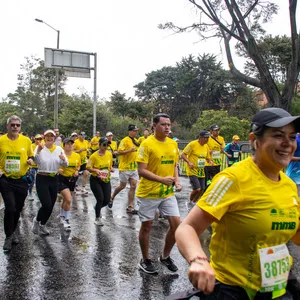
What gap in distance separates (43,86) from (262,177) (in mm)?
49704

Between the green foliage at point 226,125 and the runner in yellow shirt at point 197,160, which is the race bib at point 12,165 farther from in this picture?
the green foliage at point 226,125

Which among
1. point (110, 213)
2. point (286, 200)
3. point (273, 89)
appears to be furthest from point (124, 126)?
point (286, 200)

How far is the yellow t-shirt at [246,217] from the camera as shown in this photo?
6.70 ft

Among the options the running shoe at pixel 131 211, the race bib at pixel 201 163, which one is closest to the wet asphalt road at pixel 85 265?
the running shoe at pixel 131 211

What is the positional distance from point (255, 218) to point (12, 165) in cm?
492

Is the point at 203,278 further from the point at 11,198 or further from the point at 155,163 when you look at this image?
the point at 11,198

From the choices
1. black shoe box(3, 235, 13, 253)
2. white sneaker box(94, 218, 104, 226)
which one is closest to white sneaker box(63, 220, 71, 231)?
white sneaker box(94, 218, 104, 226)

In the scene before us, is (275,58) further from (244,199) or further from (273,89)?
(244,199)

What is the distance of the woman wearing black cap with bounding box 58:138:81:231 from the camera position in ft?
24.4

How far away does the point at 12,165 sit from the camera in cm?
616

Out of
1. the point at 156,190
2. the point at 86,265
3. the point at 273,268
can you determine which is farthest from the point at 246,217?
the point at 86,265

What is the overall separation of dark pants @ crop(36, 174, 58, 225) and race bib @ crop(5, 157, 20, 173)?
0.71 m

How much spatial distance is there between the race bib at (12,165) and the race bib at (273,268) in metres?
4.88

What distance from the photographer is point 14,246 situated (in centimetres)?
622
